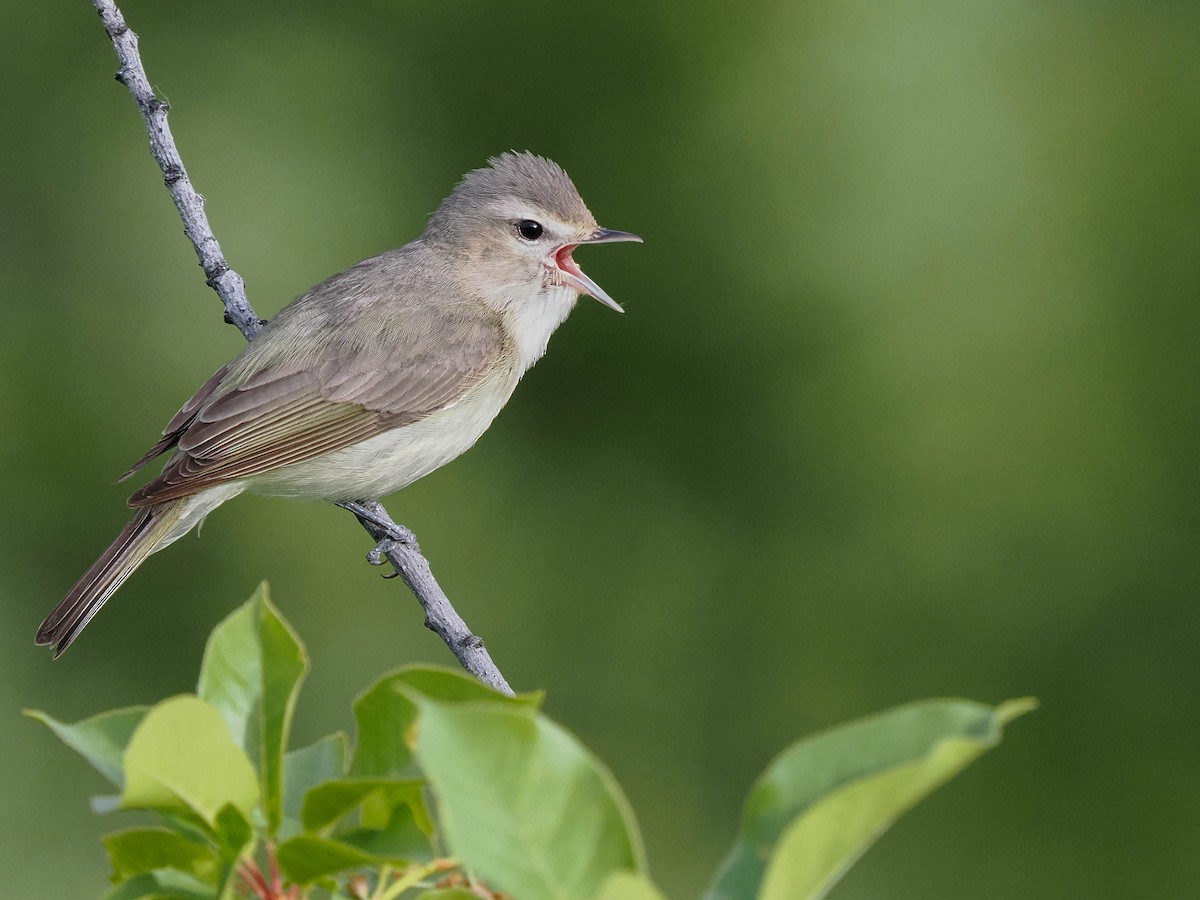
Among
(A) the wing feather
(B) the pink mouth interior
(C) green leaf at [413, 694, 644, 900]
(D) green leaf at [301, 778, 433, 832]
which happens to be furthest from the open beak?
(C) green leaf at [413, 694, 644, 900]

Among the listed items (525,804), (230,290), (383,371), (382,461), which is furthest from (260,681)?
(230,290)

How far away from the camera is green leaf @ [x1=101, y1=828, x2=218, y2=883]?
1.15m

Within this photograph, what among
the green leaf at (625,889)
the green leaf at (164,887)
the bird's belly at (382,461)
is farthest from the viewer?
the bird's belly at (382,461)

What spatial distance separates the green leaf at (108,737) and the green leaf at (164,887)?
81 millimetres

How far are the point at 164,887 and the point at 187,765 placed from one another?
0.16m

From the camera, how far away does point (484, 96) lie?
609 centimetres

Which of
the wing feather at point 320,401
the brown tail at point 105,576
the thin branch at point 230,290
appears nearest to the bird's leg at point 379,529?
the thin branch at point 230,290

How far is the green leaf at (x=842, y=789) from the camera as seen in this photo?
0.89 metres

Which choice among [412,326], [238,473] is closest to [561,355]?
[412,326]

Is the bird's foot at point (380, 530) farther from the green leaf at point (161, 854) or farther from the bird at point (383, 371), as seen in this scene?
the green leaf at point (161, 854)

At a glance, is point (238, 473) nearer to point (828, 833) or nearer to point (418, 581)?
point (418, 581)

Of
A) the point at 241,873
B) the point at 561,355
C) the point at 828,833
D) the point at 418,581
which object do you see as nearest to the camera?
the point at 828,833

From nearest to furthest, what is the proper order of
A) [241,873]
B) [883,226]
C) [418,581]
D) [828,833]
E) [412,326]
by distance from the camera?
[828,833] < [241,873] < [418,581] < [412,326] < [883,226]

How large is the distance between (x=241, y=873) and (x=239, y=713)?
0.43 feet
